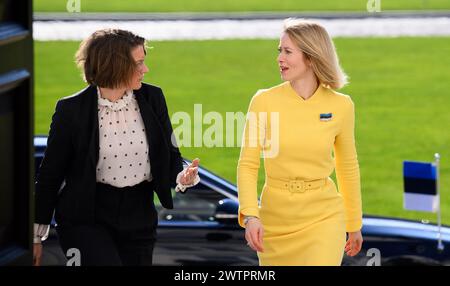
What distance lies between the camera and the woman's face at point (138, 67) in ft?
17.1

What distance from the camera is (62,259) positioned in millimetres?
7371

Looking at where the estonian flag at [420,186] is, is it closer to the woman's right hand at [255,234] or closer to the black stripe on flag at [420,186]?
the black stripe on flag at [420,186]

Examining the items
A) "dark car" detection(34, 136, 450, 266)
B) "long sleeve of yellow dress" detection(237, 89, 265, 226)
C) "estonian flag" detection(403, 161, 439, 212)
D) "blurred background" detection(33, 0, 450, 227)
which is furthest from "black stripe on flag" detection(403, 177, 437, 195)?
"blurred background" detection(33, 0, 450, 227)

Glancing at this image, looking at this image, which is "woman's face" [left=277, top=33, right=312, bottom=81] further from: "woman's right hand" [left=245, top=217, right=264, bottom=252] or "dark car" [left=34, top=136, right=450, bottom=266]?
"dark car" [left=34, top=136, right=450, bottom=266]

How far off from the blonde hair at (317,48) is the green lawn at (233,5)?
2895 centimetres

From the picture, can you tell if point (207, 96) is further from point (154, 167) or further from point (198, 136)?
point (154, 167)

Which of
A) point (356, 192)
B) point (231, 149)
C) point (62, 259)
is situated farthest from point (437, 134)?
point (356, 192)

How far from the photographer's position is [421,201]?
27.1ft

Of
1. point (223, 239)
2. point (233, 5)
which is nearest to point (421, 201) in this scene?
point (223, 239)

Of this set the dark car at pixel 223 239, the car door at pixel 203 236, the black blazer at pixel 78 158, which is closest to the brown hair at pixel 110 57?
the black blazer at pixel 78 158

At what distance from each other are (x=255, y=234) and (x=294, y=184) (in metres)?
0.33

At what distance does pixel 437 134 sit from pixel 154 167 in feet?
45.6

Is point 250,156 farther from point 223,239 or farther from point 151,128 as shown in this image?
point 223,239

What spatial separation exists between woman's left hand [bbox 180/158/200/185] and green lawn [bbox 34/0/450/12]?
29.1 meters
